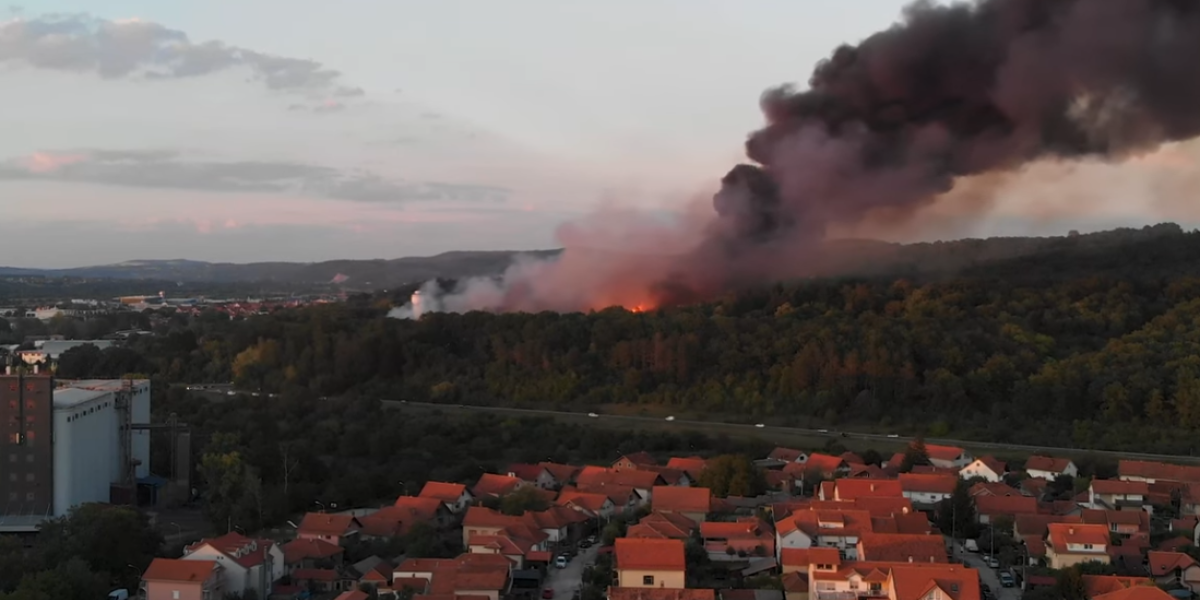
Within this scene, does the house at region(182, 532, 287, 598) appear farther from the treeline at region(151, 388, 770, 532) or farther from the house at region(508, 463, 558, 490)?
the house at region(508, 463, 558, 490)

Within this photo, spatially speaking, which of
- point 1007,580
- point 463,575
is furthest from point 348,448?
point 1007,580

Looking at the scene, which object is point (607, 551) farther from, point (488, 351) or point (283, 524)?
point (488, 351)

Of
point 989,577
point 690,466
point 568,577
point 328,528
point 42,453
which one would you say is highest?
point 42,453

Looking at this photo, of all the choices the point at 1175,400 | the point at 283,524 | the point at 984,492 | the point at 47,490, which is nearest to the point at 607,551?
the point at 283,524

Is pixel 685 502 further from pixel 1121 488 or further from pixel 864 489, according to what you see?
pixel 1121 488

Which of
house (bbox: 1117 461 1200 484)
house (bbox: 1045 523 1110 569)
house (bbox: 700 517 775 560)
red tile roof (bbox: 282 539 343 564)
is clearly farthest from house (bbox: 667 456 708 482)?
house (bbox: 1117 461 1200 484)

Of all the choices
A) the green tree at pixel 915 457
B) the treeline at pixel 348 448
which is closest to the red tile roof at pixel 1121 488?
the green tree at pixel 915 457
